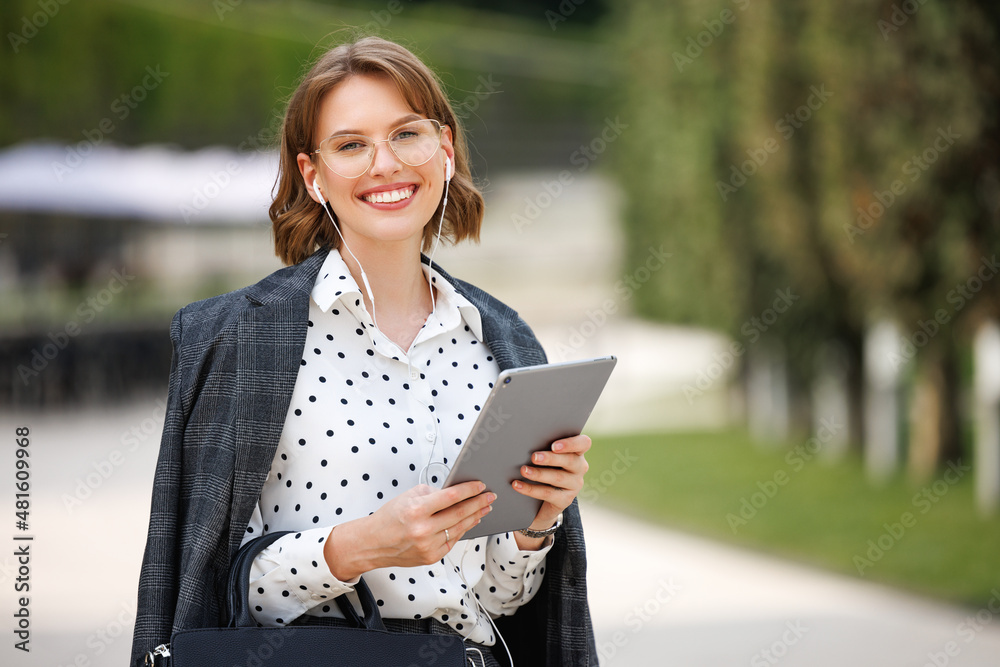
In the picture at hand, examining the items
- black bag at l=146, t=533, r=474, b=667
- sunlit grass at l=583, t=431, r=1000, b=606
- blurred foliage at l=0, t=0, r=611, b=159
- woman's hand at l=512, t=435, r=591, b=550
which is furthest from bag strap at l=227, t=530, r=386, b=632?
blurred foliage at l=0, t=0, r=611, b=159

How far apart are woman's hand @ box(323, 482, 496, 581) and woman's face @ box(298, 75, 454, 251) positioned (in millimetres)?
535

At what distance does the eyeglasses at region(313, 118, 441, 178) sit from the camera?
1.85 metres

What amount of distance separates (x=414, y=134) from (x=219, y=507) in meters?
0.76

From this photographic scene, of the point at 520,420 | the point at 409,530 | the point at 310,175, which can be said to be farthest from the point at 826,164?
the point at 409,530

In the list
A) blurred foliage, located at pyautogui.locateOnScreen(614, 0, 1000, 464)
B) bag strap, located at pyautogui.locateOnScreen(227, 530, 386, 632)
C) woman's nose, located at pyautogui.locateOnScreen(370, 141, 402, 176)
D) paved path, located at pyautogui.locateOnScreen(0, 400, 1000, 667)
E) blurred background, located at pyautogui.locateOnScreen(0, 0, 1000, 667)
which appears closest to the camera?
bag strap, located at pyautogui.locateOnScreen(227, 530, 386, 632)

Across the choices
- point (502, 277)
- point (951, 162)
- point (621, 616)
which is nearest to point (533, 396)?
point (621, 616)

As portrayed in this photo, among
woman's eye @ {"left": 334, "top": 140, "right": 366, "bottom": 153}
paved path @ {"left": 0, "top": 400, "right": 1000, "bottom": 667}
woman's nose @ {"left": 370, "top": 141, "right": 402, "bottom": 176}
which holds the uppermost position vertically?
woman's eye @ {"left": 334, "top": 140, "right": 366, "bottom": 153}

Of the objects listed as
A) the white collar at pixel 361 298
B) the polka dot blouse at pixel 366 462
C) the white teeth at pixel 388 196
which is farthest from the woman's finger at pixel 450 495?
the white teeth at pixel 388 196

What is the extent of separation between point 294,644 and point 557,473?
0.51 meters

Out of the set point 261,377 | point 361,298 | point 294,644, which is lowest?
point 294,644

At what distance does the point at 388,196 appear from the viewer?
1.87 meters

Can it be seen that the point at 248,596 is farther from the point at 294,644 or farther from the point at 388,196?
the point at 388,196

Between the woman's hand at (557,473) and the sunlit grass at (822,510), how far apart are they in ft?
15.3

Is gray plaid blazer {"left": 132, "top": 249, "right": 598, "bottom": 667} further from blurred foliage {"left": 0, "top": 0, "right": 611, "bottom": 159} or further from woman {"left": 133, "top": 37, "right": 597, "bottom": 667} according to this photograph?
blurred foliage {"left": 0, "top": 0, "right": 611, "bottom": 159}
